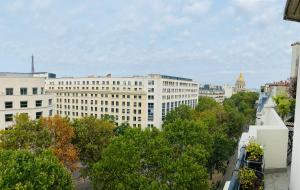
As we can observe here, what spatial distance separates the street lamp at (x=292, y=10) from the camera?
14.6ft

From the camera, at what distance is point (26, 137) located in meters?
26.3

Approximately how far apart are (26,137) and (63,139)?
3284 millimetres

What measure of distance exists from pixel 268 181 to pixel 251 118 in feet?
225

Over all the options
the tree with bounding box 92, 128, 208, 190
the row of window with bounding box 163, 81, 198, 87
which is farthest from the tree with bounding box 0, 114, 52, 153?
the row of window with bounding box 163, 81, 198, 87

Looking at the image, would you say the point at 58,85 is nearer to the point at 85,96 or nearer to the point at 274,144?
the point at 85,96

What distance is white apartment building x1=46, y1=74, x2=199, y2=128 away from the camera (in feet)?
251

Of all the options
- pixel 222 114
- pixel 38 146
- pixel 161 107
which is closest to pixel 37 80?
pixel 38 146

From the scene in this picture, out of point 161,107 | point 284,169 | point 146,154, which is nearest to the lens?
point 284,169

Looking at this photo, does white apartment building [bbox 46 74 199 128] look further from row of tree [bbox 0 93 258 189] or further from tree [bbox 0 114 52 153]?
tree [bbox 0 114 52 153]

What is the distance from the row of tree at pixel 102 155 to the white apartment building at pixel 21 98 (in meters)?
10.2

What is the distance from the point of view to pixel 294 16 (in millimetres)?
5020

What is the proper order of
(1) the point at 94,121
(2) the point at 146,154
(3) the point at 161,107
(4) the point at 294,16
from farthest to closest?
(3) the point at 161,107 → (1) the point at 94,121 → (2) the point at 146,154 → (4) the point at 294,16

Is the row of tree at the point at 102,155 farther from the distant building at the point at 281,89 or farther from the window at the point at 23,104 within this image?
the window at the point at 23,104

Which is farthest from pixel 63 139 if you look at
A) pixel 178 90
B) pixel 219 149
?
pixel 178 90
